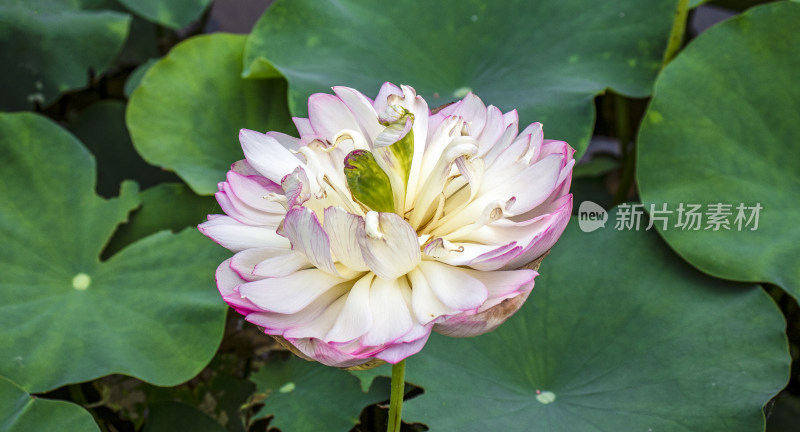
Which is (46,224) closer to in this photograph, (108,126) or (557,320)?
(108,126)

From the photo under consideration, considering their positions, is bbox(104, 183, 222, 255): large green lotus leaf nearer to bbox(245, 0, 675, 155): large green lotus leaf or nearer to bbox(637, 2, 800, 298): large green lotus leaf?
bbox(245, 0, 675, 155): large green lotus leaf

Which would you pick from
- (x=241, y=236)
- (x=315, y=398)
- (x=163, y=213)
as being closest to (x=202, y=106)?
(x=163, y=213)

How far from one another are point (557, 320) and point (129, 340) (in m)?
0.43

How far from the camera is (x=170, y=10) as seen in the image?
108 cm

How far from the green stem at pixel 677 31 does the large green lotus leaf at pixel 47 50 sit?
0.73 metres

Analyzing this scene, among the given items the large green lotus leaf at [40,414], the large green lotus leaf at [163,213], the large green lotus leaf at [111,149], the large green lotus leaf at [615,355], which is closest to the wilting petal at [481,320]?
the large green lotus leaf at [615,355]

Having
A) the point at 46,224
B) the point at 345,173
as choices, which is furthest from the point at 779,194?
the point at 46,224

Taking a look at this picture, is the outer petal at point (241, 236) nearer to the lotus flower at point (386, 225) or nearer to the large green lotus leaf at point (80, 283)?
the lotus flower at point (386, 225)

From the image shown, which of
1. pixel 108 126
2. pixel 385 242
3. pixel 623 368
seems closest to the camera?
pixel 385 242

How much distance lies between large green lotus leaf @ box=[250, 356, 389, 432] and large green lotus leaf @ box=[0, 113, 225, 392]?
9 centimetres

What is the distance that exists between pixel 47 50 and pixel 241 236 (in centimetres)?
72

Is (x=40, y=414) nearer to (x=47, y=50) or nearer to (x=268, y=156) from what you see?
(x=268, y=156)

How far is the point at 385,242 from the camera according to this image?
41 cm

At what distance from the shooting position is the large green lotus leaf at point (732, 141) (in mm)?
741
